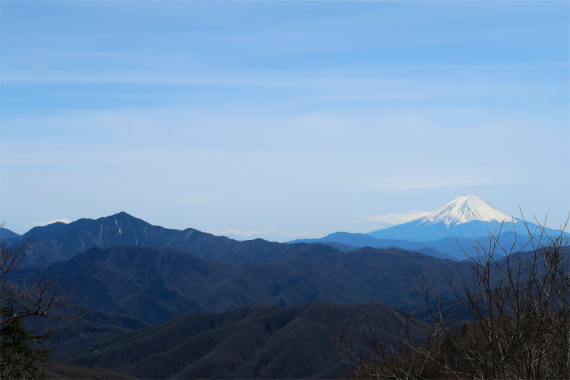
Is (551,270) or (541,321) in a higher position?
(551,270)

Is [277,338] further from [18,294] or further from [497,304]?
[497,304]

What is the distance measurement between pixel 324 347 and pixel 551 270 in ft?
572

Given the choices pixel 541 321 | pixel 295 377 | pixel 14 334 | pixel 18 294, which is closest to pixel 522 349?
pixel 541 321

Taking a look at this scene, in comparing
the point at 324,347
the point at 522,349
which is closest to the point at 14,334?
the point at 522,349

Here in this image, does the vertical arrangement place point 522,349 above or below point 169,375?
above

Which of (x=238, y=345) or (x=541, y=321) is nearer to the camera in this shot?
(x=541, y=321)

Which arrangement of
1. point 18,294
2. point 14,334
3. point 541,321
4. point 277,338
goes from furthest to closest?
1. point 277,338
2. point 14,334
3. point 18,294
4. point 541,321

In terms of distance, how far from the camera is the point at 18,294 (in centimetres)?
2091

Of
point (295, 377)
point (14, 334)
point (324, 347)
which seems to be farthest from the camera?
point (324, 347)

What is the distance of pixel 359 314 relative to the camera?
197250 millimetres

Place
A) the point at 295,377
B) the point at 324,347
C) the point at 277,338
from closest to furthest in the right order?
the point at 295,377 → the point at 324,347 → the point at 277,338

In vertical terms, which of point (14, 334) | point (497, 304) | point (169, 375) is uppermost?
point (497, 304)

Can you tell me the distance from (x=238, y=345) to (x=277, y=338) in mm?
14255

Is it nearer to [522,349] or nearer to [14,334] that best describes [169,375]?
[14,334]
